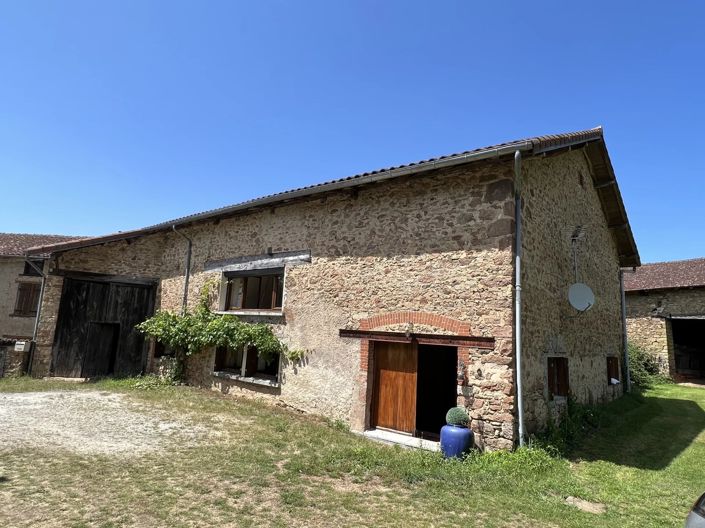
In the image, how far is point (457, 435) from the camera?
6.32 meters

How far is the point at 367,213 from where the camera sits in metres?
8.67

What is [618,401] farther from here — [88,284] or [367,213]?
[88,284]

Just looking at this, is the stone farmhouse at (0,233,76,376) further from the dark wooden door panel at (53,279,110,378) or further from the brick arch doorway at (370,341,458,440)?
the brick arch doorway at (370,341,458,440)

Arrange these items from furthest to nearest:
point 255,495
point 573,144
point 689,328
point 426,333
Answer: point 689,328
point 573,144
point 426,333
point 255,495

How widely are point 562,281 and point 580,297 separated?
19.7 inches

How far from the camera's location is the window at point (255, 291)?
34.0 ft

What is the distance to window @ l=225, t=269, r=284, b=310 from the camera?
1038 centimetres

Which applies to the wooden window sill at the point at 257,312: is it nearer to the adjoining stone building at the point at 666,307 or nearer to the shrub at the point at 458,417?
the shrub at the point at 458,417

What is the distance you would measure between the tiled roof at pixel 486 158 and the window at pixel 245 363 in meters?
3.75

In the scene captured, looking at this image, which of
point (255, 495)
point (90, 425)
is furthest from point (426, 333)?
point (90, 425)

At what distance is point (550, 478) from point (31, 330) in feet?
67.0

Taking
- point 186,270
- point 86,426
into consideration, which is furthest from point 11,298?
point 86,426

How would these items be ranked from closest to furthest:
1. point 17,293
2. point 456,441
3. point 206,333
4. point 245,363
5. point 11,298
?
point 456,441, point 245,363, point 206,333, point 11,298, point 17,293

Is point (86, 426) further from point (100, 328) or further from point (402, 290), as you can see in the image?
point (100, 328)
